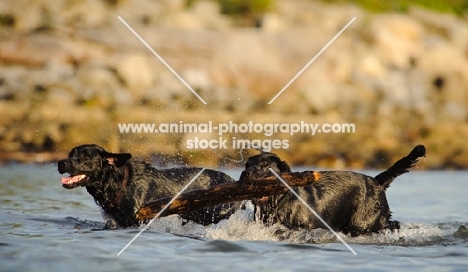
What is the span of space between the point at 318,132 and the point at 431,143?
3.06m

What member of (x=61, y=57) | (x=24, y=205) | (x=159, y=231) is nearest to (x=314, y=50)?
(x=61, y=57)

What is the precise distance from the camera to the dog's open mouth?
10734 mm

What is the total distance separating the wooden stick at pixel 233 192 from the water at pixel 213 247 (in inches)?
19.2

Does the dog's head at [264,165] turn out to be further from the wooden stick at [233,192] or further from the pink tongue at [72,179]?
the pink tongue at [72,179]

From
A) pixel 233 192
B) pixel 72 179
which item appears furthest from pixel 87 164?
pixel 233 192

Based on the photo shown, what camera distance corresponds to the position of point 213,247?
9.95m

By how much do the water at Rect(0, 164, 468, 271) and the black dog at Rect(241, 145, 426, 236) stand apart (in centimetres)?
14

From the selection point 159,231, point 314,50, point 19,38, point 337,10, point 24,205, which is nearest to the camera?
point 159,231

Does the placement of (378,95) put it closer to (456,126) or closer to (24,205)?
(456,126)

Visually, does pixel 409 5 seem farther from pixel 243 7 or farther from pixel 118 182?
pixel 118 182

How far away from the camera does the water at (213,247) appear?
9.11 m

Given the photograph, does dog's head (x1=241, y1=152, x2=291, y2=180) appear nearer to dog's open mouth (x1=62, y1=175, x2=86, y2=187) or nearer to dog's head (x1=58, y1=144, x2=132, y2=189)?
dog's head (x1=58, y1=144, x2=132, y2=189)

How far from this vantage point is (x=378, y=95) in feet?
96.7

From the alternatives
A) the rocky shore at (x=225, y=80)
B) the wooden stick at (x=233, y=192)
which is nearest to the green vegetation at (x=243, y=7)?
the rocky shore at (x=225, y=80)
